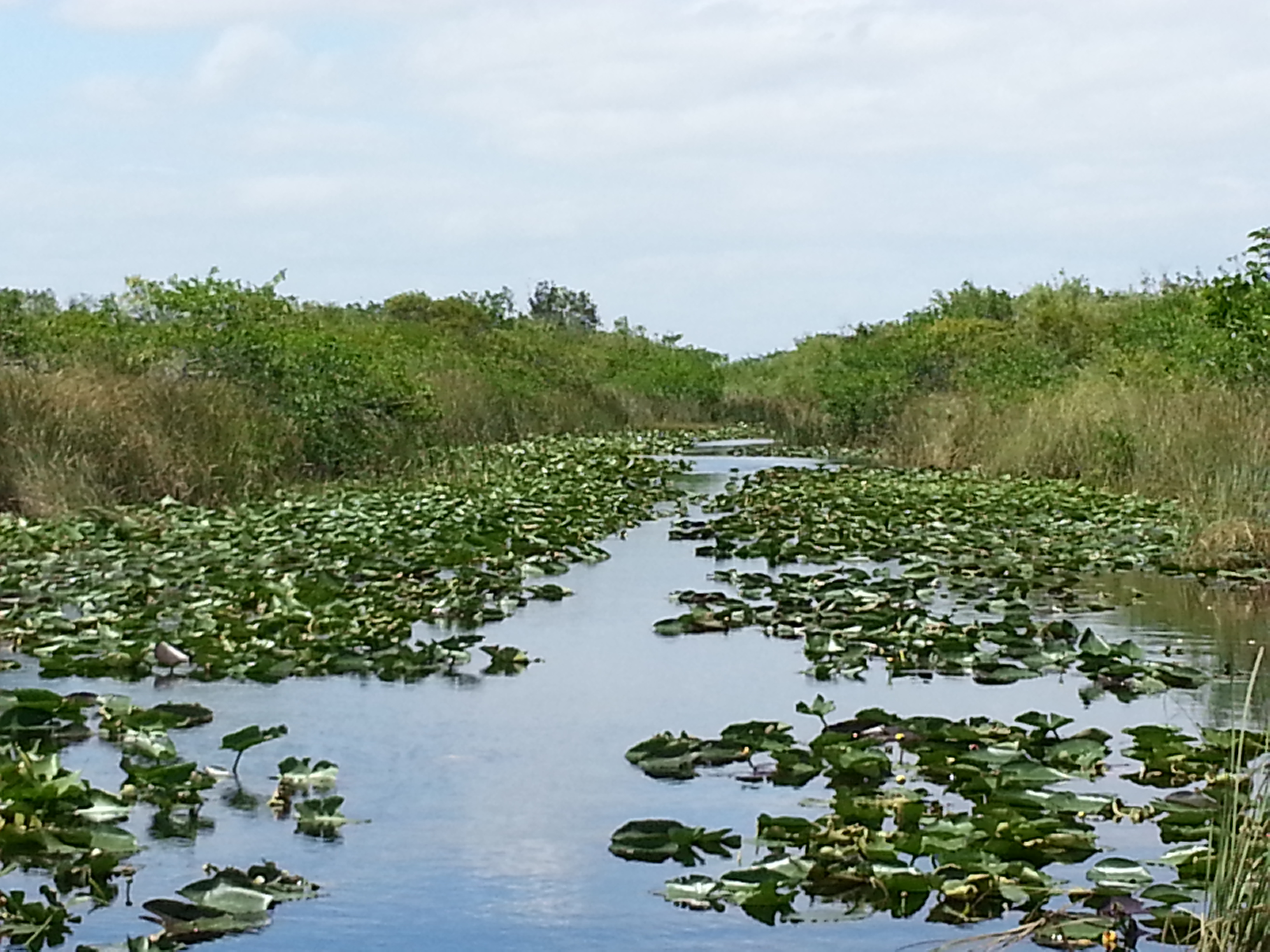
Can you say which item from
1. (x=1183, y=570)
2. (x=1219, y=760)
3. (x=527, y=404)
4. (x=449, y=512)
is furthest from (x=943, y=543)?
(x=527, y=404)

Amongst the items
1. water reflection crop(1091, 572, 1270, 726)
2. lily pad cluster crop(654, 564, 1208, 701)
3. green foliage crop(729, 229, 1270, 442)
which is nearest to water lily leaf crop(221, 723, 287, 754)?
lily pad cluster crop(654, 564, 1208, 701)

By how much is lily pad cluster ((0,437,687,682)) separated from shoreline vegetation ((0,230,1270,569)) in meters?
0.88

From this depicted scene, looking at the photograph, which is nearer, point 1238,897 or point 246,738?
point 1238,897

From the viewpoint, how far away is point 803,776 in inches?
233

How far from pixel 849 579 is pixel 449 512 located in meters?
4.57

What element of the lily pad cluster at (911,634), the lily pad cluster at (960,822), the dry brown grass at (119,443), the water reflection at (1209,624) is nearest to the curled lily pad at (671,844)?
the lily pad cluster at (960,822)

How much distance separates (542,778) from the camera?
6148 mm

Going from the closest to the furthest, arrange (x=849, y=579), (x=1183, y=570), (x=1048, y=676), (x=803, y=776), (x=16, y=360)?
(x=803, y=776) → (x=1048, y=676) → (x=849, y=579) → (x=1183, y=570) → (x=16, y=360)

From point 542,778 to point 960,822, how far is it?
155 centimetres

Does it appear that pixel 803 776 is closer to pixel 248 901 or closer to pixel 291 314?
pixel 248 901

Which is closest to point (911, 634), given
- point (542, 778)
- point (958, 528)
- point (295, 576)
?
point (542, 778)

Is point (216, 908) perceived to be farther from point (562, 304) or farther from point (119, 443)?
point (562, 304)

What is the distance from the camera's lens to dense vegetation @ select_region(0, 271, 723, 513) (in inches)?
567

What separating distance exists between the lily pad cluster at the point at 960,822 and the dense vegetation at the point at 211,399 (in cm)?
883
